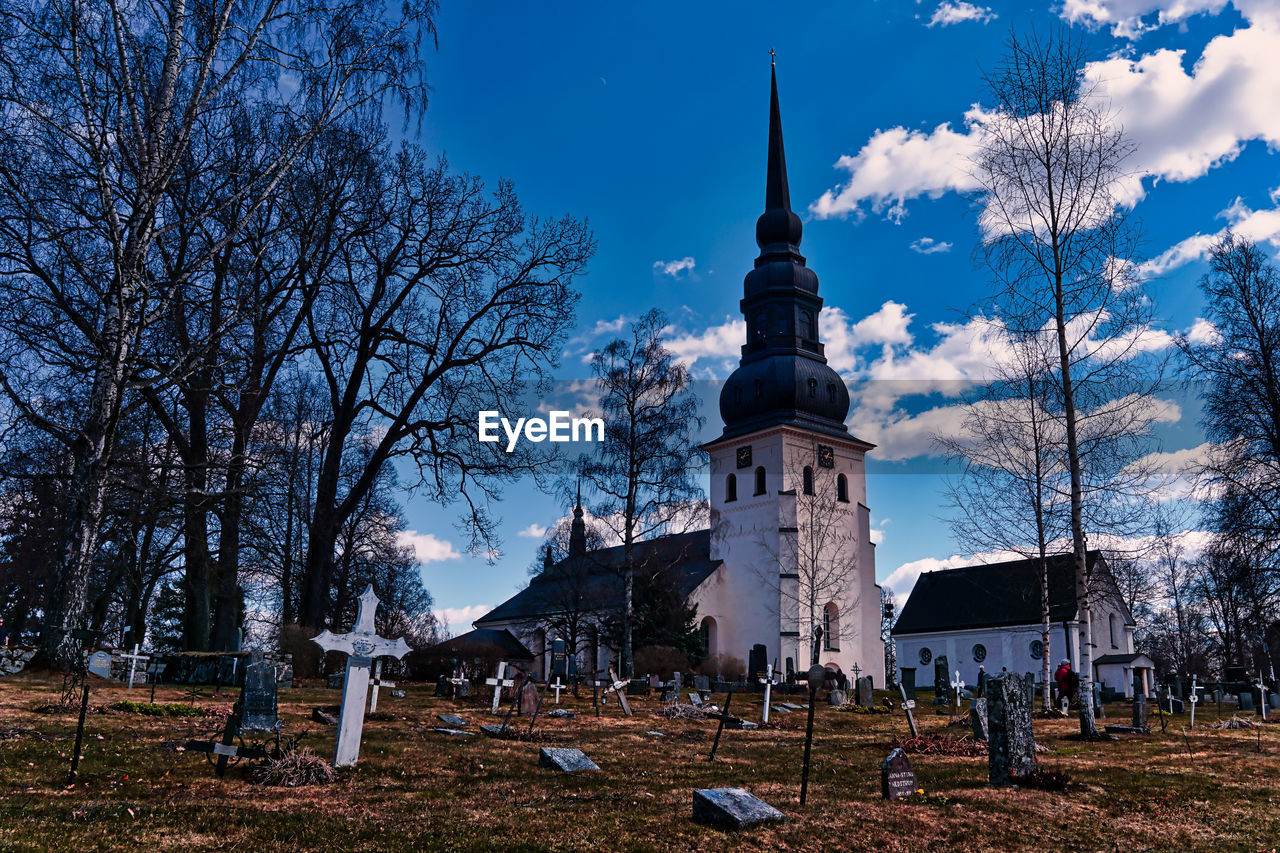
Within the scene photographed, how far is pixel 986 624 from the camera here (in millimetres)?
49719

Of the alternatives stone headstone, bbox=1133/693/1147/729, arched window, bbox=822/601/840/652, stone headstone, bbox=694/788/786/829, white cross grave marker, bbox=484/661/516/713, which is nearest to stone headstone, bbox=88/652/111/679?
white cross grave marker, bbox=484/661/516/713

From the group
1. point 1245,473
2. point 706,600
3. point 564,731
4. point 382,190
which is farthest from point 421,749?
point 706,600

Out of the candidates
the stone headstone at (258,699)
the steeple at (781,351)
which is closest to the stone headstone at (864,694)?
the stone headstone at (258,699)

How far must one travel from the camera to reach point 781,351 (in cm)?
5050

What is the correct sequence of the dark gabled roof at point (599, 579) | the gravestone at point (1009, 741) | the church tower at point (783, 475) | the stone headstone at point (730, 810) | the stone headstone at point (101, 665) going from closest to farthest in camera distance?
the stone headstone at point (730, 810) → the gravestone at point (1009, 741) → the stone headstone at point (101, 665) → the dark gabled roof at point (599, 579) → the church tower at point (783, 475)

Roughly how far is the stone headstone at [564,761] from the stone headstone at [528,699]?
438 cm

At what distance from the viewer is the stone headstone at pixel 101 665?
54.7 ft

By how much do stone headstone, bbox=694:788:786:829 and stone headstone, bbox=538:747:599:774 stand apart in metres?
2.30

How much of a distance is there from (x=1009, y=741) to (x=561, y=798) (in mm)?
4679

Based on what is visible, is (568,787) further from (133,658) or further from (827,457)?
(827,457)

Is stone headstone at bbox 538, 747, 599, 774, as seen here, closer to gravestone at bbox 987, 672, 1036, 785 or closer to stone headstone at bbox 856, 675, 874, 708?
gravestone at bbox 987, 672, 1036, 785

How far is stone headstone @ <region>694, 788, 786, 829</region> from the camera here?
682cm

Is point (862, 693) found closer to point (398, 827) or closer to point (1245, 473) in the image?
point (1245, 473)

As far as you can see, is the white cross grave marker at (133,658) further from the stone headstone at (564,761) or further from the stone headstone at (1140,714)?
the stone headstone at (1140,714)
